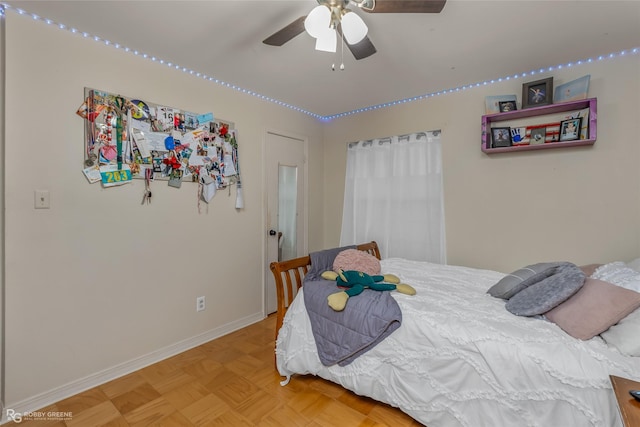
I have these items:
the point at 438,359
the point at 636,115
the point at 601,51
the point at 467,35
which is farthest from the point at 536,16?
the point at 438,359

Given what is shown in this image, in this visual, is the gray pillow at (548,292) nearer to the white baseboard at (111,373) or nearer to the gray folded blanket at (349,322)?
the gray folded blanket at (349,322)

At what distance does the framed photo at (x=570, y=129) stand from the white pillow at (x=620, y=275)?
1.03 meters

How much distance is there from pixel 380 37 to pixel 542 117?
64.2 inches

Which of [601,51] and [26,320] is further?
[601,51]

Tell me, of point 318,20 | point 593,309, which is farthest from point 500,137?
point 318,20

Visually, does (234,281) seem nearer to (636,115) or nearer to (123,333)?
(123,333)

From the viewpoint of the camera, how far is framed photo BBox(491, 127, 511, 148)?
8.60 ft

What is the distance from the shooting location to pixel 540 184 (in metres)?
2.55

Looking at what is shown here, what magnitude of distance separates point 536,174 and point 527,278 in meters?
1.24

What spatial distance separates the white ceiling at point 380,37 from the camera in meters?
1.73

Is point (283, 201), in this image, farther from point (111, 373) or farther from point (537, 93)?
point (537, 93)

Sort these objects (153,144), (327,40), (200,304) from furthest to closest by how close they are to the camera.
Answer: (200,304)
(153,144)
(327,40)

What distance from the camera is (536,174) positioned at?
2568 millimetres

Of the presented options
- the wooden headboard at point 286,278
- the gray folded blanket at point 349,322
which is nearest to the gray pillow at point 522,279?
the gray folded blanket at point 349,322
